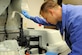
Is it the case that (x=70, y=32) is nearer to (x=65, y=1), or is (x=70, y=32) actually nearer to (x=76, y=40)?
(x=76, y=40)

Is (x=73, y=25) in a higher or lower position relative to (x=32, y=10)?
lower

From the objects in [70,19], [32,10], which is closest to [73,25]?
[70,19]

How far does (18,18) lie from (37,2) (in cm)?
114

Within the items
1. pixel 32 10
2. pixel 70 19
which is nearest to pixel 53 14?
pixel 70 19

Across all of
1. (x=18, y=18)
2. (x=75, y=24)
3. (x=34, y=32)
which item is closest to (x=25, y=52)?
(x=34, y=32)

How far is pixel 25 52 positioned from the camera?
1.73m

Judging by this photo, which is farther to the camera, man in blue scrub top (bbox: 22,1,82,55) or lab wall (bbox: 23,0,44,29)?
lab wall (bbox: 23,0,44,29)

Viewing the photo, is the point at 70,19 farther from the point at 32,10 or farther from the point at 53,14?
the point at 32,10

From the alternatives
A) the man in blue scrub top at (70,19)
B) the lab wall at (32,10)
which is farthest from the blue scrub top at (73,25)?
the lab wall at (32,10)

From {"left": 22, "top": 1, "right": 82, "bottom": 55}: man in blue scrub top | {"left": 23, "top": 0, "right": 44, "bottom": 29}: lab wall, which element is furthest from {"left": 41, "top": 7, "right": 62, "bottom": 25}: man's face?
{"left": 23, "top": 0, "right": 44, "bottom": 29}: lab wall

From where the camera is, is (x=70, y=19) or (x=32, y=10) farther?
(x=32, y=10)

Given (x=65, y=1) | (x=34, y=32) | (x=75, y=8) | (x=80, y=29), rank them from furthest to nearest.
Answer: (x=65, y=1) < (x=34, y=32) < (x=75, y=8) < (x=80, y=29)

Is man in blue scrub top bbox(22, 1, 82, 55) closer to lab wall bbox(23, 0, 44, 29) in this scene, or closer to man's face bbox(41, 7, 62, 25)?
man's face bbox(41, 7, 62, 25)

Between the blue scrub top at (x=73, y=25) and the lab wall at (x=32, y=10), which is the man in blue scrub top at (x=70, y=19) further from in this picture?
the lab wall at (x=32, y=10)
